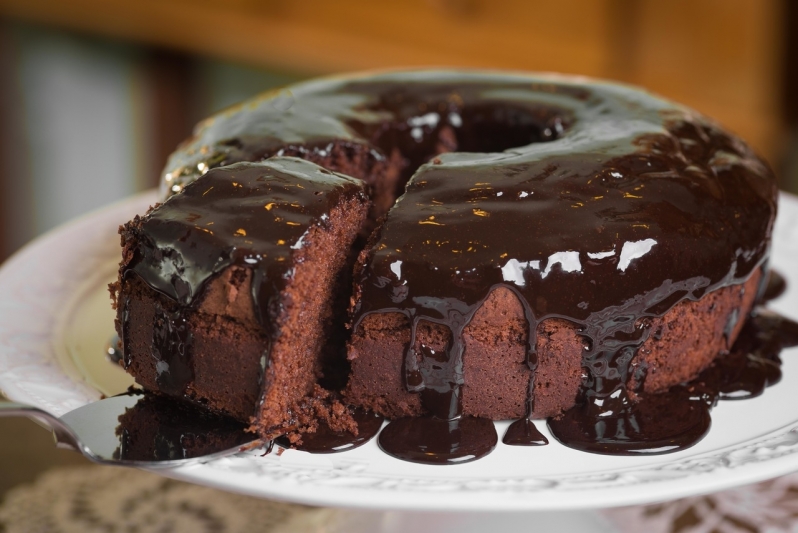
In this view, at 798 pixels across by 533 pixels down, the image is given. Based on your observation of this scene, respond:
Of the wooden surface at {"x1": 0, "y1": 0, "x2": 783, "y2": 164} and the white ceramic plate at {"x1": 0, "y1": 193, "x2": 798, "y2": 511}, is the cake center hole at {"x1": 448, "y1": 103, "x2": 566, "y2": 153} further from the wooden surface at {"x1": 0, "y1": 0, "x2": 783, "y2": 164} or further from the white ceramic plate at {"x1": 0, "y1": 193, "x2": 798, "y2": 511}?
the wooden surface at {"x1": 0, "y1": 0, "x2": 783, "y2": 164}

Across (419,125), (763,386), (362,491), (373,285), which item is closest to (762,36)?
(419,125)

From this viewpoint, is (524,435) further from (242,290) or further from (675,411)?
(242,290)

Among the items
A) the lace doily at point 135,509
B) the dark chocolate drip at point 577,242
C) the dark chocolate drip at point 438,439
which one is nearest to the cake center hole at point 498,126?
the dark chocolate drip at point 577,242

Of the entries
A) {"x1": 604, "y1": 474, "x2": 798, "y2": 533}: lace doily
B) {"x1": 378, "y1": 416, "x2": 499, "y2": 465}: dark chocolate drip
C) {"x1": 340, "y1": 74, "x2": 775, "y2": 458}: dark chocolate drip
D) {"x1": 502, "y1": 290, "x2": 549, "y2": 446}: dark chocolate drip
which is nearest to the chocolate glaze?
{"x1": 340, "y1": 74, "x2": 775, "y2": 458}: dark chocolate drip

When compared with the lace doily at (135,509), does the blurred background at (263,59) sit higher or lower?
higher

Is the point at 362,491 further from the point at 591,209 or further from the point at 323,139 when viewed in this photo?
the point at 323,139

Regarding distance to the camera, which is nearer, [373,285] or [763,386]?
[373,285]

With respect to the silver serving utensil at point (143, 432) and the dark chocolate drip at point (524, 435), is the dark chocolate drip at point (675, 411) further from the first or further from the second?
the silver serving utensil at point (143, 432)
